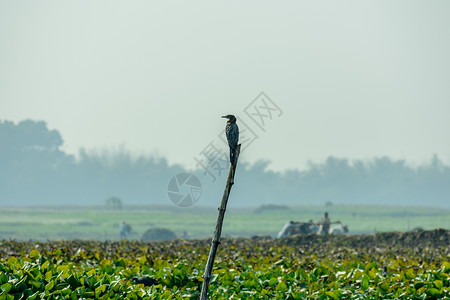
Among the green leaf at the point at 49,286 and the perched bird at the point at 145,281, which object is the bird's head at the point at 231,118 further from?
the perched bird at the point at 145,281

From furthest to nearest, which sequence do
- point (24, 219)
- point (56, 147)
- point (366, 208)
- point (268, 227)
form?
point (56, 147), point (366, 208), point (24, 219), point (268, 227)

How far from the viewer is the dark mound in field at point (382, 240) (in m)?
19.6

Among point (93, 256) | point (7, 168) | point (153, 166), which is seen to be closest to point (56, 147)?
point (7, 168)

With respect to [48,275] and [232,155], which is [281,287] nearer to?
[232,155]

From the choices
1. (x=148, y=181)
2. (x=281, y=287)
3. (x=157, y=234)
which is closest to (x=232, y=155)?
(x=281, y=287)

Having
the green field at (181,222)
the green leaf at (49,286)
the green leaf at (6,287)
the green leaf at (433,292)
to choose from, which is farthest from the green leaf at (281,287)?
the green field at (181,222)

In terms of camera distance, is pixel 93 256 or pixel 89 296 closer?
pixel 89 296

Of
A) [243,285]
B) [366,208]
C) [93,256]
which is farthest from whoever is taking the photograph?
[366,208]

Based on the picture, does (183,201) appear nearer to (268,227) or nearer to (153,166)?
(268,227)

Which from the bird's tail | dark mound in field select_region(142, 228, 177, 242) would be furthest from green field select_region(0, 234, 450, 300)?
dark mound in field select_region(142, 228, 177, 242)

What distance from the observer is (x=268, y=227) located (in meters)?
51.2

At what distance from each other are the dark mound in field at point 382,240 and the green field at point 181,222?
1700 cm

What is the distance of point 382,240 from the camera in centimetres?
2070

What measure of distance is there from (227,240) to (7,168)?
77564 mm
